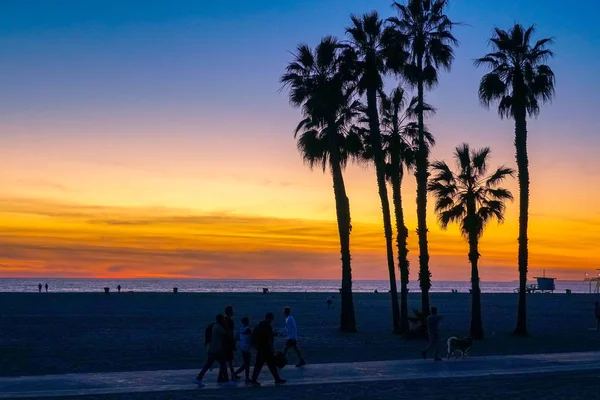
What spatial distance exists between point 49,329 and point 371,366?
22223 millimetres

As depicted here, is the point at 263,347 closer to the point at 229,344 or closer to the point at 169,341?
the point at 229,344

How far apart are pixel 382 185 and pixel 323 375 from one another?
1911 cm

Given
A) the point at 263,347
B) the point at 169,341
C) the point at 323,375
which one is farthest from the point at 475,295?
the point at 263,347

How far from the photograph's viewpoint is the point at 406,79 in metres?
39.7

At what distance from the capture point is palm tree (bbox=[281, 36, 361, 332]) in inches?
1614

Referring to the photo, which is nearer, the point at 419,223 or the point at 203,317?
the point at 419,223

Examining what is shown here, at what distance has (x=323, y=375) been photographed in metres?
22.7

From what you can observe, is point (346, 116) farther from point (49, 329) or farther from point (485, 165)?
point (49, 329)

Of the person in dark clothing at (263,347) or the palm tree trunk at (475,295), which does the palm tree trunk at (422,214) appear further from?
the person in dark clothing at (263,347)

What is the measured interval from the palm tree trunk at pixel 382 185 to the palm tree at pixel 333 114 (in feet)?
5.42

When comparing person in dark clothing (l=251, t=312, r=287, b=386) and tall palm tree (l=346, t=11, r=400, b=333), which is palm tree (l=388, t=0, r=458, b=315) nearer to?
tall palm tree (l=346, t=11, r=400, b=333)

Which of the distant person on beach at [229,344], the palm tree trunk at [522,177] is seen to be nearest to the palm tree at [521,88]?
the palm tree trunk at [522,177]

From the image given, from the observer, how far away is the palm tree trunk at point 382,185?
130 feet

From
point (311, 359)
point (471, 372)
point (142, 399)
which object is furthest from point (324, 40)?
point (142, 399)
